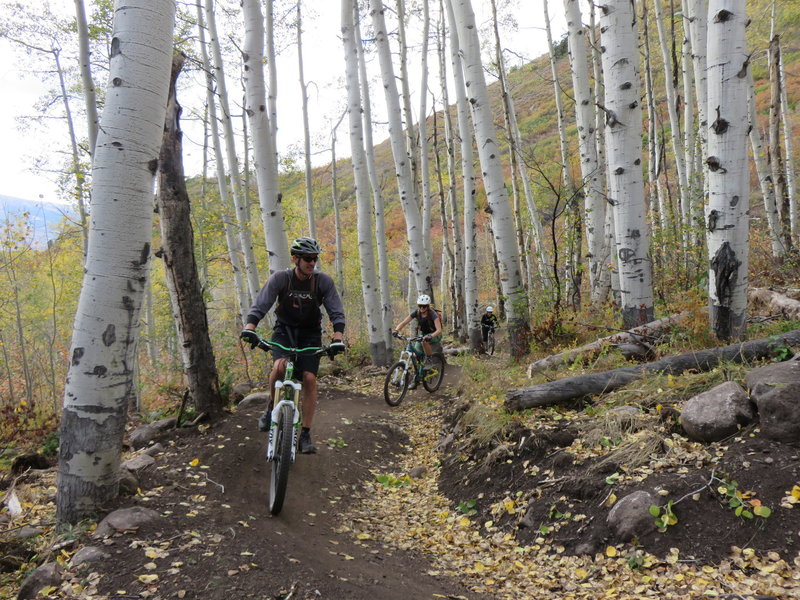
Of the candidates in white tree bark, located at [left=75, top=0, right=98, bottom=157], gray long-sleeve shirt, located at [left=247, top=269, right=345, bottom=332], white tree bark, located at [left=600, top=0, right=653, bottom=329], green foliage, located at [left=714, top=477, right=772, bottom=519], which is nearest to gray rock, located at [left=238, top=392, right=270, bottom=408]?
gray long-sleeve shirt, located at [left=247, top=269, right=345, bottom=332]

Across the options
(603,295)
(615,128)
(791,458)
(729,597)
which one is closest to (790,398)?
(791,458)

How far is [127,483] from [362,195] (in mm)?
9692

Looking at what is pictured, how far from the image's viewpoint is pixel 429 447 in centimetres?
665

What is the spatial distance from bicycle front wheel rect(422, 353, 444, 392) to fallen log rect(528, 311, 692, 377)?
296cm

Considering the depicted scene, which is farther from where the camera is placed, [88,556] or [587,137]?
[587,137]

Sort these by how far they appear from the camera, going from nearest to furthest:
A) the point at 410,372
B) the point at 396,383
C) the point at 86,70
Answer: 1. the point at 396,383
2. the point at 410,372
3. the point at 86,70

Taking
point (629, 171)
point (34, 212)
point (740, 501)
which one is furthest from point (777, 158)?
point (34, 212)

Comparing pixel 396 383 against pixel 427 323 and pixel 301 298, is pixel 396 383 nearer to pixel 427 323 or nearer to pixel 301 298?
pixel 427 323

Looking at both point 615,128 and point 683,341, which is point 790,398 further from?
point 615,128

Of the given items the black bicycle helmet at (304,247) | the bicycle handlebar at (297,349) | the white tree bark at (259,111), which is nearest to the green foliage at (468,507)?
the bicycle handlebar at (297,349)

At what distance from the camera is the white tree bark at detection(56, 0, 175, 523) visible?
3.28 metres

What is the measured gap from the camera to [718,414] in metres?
3.70

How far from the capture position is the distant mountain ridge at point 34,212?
448 inches

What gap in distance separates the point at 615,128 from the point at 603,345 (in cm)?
287
